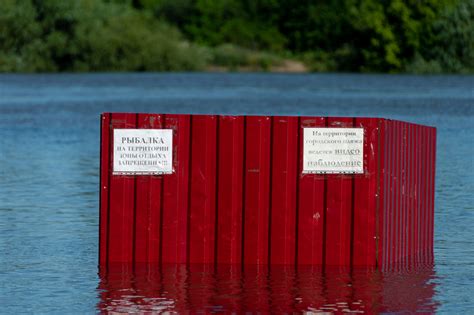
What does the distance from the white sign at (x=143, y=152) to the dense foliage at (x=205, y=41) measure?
89956mm

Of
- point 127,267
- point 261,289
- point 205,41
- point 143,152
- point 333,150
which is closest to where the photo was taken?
point 261,289

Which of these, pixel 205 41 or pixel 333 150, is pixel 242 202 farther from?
pixel 205 41

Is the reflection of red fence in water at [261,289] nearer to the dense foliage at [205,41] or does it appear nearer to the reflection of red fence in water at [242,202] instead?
the reflection of red fence in water at [242,202]

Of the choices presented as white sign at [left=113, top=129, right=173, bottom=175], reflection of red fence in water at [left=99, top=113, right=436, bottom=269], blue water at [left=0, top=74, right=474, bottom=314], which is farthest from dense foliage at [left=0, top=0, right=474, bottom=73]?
white sign at [left=113, top=129, right=173, bottom=175]

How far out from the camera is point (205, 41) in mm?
146125

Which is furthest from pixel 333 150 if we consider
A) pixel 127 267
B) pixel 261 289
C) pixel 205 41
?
pixel 205 41

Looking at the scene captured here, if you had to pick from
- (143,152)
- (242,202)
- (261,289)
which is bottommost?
(261,289)

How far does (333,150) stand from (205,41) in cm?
12934

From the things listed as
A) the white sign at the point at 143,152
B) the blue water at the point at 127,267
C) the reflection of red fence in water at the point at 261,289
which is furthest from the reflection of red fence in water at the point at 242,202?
the blue water at the point at 127,267

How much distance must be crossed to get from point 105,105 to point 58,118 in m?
10.0

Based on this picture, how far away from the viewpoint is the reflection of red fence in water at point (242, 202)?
685 inches

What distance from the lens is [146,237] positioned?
57.7 feet

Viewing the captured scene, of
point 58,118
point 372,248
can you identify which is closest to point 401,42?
point 58,118

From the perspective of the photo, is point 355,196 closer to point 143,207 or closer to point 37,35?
point 143,207
